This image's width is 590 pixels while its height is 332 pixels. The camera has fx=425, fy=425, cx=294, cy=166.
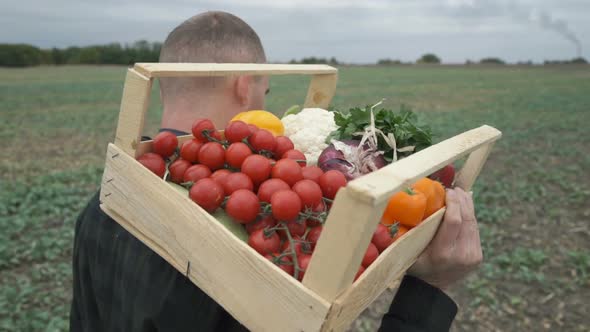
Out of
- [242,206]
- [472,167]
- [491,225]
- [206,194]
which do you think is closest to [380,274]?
[242,206]

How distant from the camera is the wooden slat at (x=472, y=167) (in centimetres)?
195

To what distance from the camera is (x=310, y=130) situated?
6.15 feet

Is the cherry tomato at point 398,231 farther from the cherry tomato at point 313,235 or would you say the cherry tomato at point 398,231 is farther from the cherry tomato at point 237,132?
the cherry tomato at point 237,132

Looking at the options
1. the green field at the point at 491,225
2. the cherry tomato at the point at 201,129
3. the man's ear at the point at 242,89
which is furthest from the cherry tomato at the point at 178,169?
the green field at the point at 491,225

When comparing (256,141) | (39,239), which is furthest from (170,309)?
(39,239)

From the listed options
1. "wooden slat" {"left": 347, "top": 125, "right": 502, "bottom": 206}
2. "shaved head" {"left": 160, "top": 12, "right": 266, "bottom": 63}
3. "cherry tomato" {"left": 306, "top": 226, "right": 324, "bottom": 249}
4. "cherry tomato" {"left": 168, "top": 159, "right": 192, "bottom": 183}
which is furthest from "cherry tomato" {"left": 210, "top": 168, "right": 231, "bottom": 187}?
"shaved head" {"left": 160, "top": 12, "right": 266, "bottom": 63}

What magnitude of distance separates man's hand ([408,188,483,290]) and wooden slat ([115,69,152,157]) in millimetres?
1109

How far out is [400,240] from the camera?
128 cm

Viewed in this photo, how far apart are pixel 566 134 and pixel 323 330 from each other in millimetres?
14857

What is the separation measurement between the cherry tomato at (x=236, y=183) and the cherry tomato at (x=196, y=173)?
94 mm

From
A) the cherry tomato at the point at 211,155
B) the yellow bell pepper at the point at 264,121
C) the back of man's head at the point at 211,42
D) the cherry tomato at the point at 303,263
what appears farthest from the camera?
the back of man's head at the point at 211,42

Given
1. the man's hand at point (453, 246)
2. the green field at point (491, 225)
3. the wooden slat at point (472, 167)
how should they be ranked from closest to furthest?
the man's hand at point (453, 246) → the wooden slat at point (472, 167) → the green field at point (491, 225)

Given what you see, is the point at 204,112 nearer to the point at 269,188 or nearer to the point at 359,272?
the point at 269,188

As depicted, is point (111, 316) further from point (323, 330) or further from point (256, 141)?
point (323, 330)
